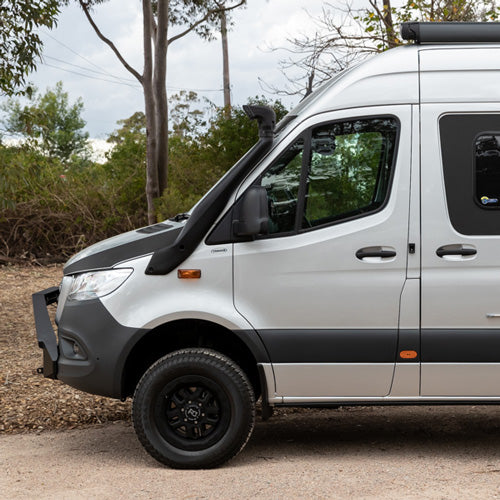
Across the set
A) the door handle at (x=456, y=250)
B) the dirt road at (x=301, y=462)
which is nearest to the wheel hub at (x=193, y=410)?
the dirt road at (x=301, y=462)

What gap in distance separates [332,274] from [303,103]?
128cm

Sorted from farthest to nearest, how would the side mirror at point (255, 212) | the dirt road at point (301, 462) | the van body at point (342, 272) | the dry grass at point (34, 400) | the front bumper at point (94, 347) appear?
the dry grass at point (34, 400) < the front bumper at point (94, 347) < the van body at point (342, 272) < the side mirror at point (255, 212) < the dirt road at point (301, 462)

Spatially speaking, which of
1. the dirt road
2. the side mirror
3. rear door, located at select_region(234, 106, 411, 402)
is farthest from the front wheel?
the side mirror

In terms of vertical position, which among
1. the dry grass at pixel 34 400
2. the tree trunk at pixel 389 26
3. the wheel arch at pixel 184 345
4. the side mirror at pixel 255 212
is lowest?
the dry grass at pixel 34 400

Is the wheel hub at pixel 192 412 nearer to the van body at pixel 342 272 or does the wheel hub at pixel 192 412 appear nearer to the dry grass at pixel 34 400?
the van body at pixel 342 272

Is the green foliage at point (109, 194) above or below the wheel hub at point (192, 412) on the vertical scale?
above

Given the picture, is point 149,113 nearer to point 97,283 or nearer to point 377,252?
point 97,283

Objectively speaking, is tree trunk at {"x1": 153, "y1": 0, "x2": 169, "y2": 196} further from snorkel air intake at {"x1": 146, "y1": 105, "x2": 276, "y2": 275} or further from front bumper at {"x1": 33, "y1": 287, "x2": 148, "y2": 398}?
snorkel air intake at {"x1": 146, "y1": 105, "x2": 276, "y2": 275}

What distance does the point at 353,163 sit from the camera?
5547 millimetres

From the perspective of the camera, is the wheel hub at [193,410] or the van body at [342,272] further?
the wheel hub at [193,410]

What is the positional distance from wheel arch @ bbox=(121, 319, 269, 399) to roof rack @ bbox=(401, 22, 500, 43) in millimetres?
2173

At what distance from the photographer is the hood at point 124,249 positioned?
5648 mm

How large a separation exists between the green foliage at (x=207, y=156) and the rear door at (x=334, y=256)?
1056 cm

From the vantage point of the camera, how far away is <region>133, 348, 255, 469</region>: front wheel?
5.54 m
